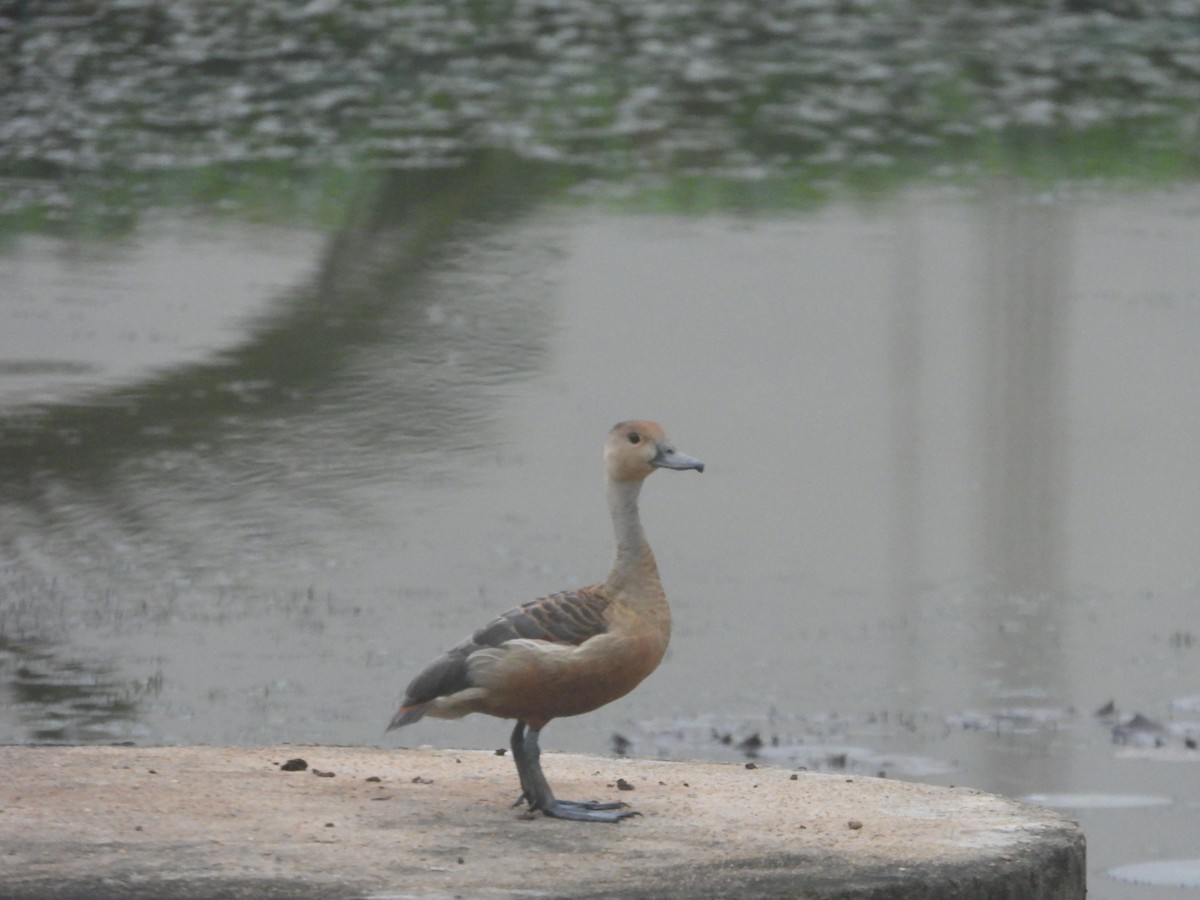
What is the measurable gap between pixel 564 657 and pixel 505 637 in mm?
128

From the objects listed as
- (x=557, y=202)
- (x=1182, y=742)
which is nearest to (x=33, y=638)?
(x=1182, y=742)

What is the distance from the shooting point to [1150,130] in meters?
17.1

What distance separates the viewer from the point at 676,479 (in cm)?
980

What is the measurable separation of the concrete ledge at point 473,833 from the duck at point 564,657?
17 cm

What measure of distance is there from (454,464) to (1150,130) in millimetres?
8821

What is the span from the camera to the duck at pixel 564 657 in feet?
15.2

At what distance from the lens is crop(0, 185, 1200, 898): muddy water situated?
22.4 feet

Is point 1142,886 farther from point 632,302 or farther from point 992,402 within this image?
point 632,302

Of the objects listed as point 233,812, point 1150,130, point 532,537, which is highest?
point 233,812

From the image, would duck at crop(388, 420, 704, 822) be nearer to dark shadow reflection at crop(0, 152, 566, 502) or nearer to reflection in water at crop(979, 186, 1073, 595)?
reflection in water at crop(979, 186, 1073, 595)

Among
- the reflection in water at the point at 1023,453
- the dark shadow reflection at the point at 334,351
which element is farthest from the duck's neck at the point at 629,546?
the dark shadow reflection at the point at 334,351

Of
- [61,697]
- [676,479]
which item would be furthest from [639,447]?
[676,479]

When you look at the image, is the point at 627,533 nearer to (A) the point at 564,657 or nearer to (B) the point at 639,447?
(B) the point at 639,447

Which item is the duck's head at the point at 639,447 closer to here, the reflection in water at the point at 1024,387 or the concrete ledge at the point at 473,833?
the concrete ledge at the point at 473,833
